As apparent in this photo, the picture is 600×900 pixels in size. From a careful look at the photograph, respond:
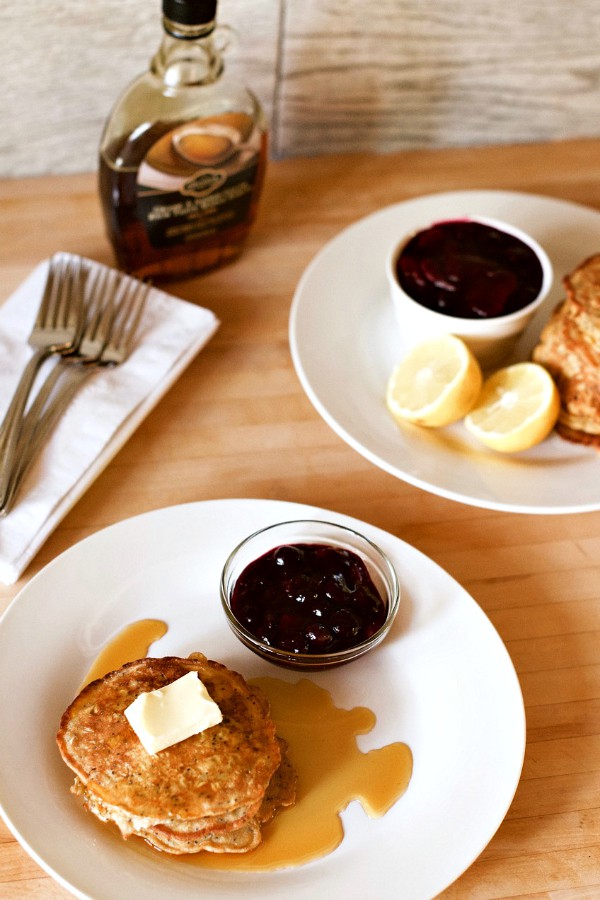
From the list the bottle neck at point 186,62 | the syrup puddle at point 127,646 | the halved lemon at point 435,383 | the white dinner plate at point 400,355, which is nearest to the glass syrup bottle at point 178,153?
the bottle neck at point 186,62

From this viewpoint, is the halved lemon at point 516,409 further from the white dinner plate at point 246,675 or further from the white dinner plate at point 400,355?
the white dinner plate at point 246,675

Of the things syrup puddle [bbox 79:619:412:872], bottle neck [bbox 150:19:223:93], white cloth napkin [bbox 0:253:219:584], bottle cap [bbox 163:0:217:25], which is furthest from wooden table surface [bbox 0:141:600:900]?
bottle cap [bbox 163:0:217:25]

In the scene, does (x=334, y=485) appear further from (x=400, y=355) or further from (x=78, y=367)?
(x=78, y=367)

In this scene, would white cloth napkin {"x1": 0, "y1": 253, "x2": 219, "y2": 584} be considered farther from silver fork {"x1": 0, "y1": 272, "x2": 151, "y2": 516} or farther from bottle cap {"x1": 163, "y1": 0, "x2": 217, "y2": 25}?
bottle cap {"x1": 163, "y1": 0, "x2": 217, "y2": 25}

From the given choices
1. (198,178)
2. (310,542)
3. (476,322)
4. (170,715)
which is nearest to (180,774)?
(170,715)

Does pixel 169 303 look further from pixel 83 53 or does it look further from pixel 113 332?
pixel 83 53
